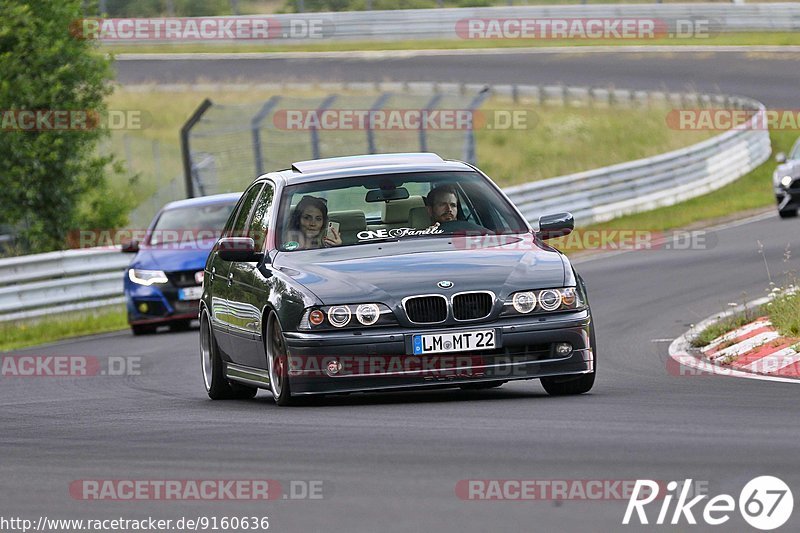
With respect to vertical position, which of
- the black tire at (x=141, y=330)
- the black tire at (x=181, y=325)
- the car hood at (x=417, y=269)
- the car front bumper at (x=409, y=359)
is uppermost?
the car hood at (x=417, y=269)

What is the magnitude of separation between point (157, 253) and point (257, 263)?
384 inches

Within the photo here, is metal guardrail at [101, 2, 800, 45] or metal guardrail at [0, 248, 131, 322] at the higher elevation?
metal guardrail at [101, 2, 800, 45]

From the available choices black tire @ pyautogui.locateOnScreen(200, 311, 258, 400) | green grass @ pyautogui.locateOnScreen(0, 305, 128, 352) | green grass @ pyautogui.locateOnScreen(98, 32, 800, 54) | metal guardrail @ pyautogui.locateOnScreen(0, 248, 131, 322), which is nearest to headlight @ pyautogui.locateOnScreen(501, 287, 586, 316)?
black tire @ pyautogui.locateOnScreen(200, 311, 258, 400)

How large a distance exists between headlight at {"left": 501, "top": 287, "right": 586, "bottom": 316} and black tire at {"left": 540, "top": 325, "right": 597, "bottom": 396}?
225 mm

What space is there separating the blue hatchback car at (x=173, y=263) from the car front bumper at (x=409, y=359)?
10.1 metres

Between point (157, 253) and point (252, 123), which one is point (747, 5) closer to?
point (252, 123)

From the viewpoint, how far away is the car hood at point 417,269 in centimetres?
960

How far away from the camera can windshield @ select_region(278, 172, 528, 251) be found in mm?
10656

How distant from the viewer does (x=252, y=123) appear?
89.1 feet

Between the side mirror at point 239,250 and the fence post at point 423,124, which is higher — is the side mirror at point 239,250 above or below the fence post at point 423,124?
above

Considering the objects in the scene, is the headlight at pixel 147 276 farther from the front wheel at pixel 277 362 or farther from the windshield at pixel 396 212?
the front wheel at pixel 277 362

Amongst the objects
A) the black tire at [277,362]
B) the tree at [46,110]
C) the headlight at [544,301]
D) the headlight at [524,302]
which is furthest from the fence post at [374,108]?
the headlight at [524,302]

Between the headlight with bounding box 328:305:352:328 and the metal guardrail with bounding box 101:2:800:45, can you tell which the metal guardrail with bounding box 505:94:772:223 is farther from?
the headlight with bounding box 328:305:352:328

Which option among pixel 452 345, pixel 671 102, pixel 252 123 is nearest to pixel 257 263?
pixel 452 345
